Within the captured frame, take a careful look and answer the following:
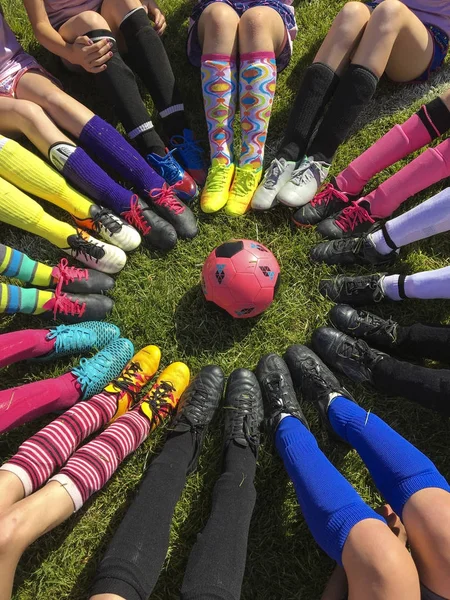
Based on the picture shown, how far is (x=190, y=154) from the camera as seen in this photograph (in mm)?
3098

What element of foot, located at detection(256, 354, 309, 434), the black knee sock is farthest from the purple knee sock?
foot, located at detection(256, 354, 309, 434)

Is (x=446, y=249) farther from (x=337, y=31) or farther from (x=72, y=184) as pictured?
(x=72, y=184)

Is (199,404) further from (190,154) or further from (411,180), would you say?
(411,180)

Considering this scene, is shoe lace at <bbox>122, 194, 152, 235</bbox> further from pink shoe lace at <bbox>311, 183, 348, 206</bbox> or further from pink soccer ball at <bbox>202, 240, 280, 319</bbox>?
pink shoe lace at <bbox>311, 183, 348, 206</bbox>

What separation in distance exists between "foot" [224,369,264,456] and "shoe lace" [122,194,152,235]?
1.08 meters

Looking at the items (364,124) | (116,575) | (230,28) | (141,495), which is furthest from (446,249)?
(116,575)

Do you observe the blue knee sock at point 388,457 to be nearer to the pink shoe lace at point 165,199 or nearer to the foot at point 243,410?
the foot at point 243,410

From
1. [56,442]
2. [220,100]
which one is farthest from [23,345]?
[220,100]

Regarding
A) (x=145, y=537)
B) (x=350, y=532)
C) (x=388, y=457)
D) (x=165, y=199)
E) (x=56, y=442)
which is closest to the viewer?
(x=350, y=532)

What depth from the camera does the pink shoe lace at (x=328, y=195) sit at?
293cm

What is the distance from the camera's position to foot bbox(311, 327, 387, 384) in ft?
8.57

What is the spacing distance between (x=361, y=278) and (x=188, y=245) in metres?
1.12

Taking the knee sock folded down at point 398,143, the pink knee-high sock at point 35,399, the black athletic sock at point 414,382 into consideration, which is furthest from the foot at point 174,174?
the black athletic sock at point 414,382

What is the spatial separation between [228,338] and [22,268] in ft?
4.22
